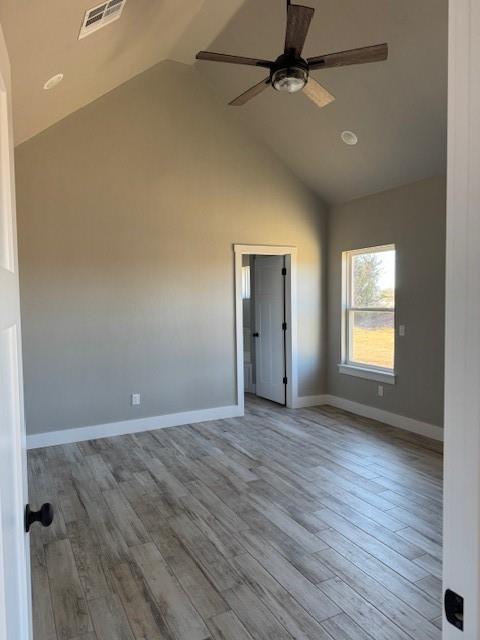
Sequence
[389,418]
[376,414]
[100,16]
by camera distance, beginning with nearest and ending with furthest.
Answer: [100,16]
[389,418]
[376,414]

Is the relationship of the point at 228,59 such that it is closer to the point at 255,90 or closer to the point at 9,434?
the point at 255,90

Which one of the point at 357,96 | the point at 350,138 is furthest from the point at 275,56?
the point at 350,138

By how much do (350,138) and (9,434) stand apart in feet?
15.2

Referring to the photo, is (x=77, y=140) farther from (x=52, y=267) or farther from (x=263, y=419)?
(x=263, y=419)

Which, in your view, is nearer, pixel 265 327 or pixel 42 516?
pixel 42 516

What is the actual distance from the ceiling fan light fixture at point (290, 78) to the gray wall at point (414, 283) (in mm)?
2343

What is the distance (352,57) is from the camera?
2.53 metres

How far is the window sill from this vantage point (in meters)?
5.11

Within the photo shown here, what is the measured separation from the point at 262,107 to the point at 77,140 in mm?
2120

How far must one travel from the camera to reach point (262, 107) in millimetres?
4902

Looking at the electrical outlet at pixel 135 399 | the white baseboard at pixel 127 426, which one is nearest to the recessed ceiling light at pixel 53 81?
the electrical outlet at pixel 135 399

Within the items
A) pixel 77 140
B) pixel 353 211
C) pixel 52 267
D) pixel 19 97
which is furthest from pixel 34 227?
pixel 353 211

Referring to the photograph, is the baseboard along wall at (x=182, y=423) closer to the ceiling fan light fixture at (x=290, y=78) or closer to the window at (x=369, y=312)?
the window at (x=369, y=312)

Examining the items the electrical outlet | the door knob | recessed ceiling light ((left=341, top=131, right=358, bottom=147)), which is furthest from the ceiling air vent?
the electrical outlet
